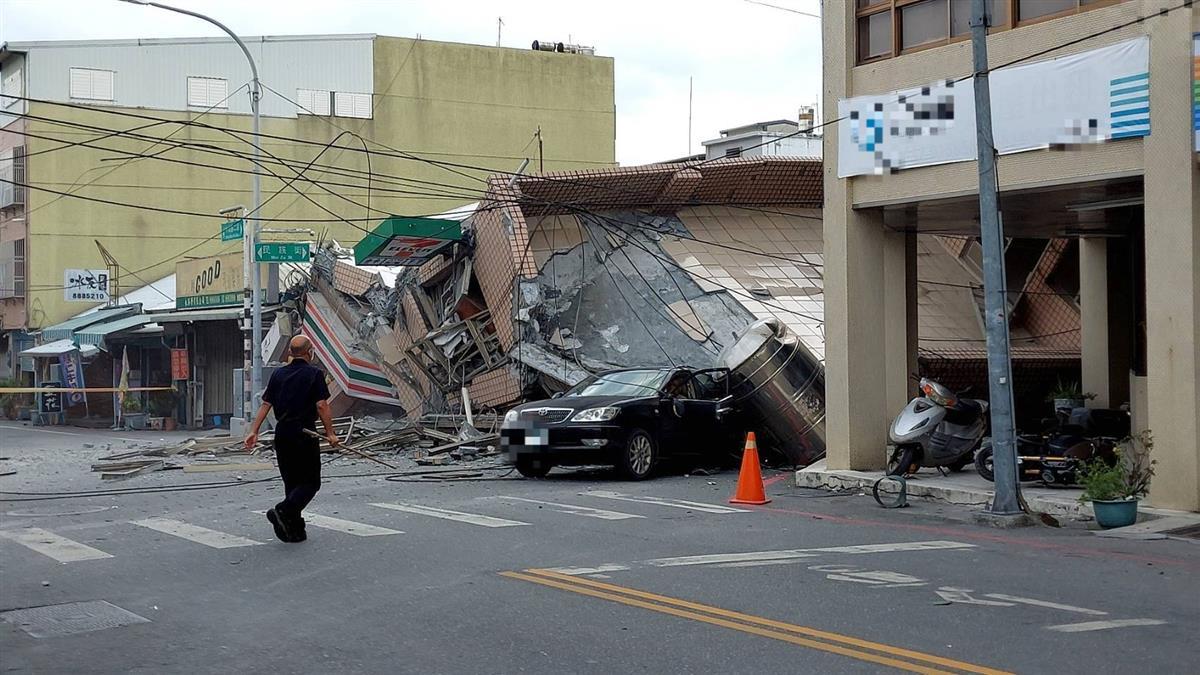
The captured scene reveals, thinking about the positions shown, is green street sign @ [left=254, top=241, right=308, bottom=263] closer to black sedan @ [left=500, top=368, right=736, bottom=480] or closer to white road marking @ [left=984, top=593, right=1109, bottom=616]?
black sedan @ [left=500, top=368, right=736, bottom=480]

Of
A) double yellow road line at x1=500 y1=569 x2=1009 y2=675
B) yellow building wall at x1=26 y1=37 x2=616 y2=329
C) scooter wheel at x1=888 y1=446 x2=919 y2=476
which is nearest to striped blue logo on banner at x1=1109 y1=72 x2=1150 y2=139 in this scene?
scooter wheel at x1=888 y1=446 x2=919 y2=476

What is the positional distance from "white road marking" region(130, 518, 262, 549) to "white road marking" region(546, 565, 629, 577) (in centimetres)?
309

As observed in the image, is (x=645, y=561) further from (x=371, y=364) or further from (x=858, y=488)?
(x=371, y=364)

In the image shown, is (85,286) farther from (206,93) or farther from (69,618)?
(69,618)

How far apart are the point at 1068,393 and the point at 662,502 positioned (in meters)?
7.66

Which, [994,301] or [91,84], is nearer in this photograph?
[994,301]

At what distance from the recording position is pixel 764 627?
746cm

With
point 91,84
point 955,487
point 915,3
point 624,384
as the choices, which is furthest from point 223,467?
point 91,84

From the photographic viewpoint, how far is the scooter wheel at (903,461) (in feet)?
50.1

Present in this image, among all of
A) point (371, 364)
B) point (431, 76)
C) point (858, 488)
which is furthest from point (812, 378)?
point (431, 76)

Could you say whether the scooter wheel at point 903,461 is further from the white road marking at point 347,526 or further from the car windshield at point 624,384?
the white road marking at point 347,526

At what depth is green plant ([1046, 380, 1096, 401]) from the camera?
1842 centimetres

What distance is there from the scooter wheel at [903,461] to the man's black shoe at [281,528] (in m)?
7.35

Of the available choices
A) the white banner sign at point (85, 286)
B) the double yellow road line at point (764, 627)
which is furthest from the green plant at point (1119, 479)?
the white banner sign at point (85, 286)
